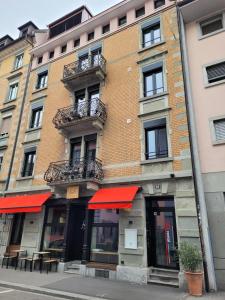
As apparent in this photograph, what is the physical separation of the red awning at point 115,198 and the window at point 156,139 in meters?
1.82

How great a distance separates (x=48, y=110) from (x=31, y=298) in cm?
1100

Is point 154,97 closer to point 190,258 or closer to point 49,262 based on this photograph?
point 190,258

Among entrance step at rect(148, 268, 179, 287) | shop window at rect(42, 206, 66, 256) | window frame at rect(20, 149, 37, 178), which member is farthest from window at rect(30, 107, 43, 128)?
entrance step at rect(148, 268, 179, 287)

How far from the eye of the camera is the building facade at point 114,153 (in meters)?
9.43

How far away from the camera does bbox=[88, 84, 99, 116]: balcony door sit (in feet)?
41.1

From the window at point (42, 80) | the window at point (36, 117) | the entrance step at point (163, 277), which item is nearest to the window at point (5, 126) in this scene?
the window at point (36, 117)

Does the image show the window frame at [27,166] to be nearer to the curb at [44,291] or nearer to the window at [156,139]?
the curb at [44,291]

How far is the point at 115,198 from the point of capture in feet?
31.5

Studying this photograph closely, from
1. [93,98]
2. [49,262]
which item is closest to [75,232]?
[49,262]

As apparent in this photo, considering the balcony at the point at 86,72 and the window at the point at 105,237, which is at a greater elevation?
the balcony at the point at 86,72

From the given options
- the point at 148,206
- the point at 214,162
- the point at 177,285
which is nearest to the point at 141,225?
the point at 148,206

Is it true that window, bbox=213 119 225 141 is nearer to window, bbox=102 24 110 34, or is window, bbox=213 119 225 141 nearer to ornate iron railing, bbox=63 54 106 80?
ornate iron railing, bbox=63 54 106 80

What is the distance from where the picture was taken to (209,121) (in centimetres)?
979

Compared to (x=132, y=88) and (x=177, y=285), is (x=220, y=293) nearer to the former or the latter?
(x=177, y=285)
